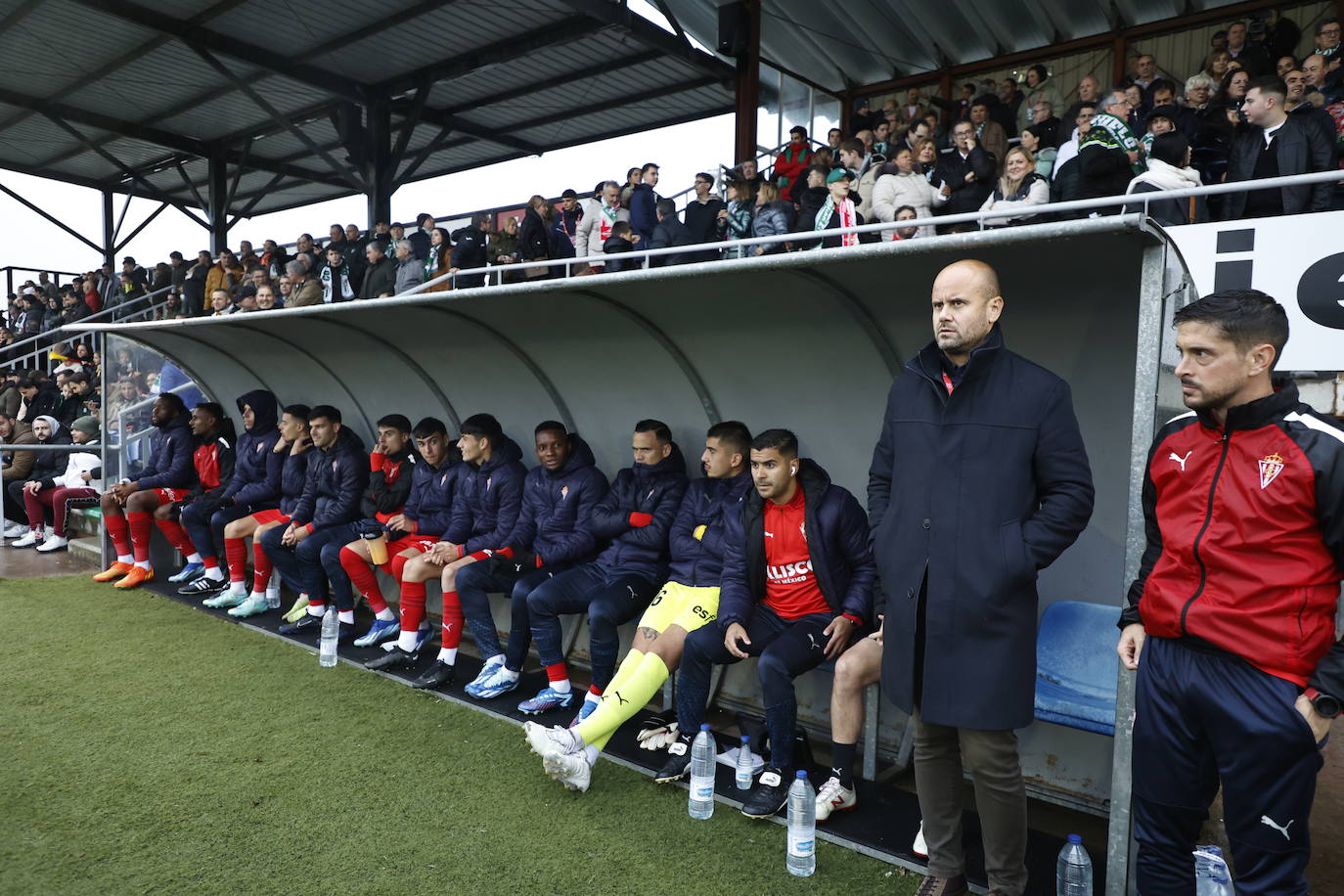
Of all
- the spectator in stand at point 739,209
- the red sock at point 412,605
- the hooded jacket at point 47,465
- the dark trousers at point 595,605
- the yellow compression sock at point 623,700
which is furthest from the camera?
the hooded jacket at point 47,465

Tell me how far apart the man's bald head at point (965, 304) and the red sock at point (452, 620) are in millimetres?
3259

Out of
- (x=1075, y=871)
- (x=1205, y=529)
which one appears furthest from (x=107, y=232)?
(x=1205, y=529)

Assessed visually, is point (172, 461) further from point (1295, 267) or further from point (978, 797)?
point (1295, 267)

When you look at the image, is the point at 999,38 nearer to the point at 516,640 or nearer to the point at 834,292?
the point at 834,292

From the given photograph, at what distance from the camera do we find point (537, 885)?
8.71 ft

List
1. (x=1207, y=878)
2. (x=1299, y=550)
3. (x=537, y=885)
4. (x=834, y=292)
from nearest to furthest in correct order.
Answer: (x=1299, y=550), (x=1207, y=878), (x=537, y=885), (x=834, y=292)

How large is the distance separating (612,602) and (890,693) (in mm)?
1867

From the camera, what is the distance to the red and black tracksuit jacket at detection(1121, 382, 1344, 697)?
187 centimetres

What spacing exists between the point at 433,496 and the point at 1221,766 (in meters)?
4.45

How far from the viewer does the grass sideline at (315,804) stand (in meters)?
2.71

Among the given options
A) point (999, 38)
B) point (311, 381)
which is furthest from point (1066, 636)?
point (999, 38)

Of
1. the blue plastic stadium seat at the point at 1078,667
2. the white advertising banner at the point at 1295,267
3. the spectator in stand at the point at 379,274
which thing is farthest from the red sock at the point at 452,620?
the spectator in stand at the point at 379,274

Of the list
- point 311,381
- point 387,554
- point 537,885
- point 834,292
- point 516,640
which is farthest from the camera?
point 311,381

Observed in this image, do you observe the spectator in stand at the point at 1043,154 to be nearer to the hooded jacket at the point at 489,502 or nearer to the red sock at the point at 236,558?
the hooded jacket at the point at 489,502
